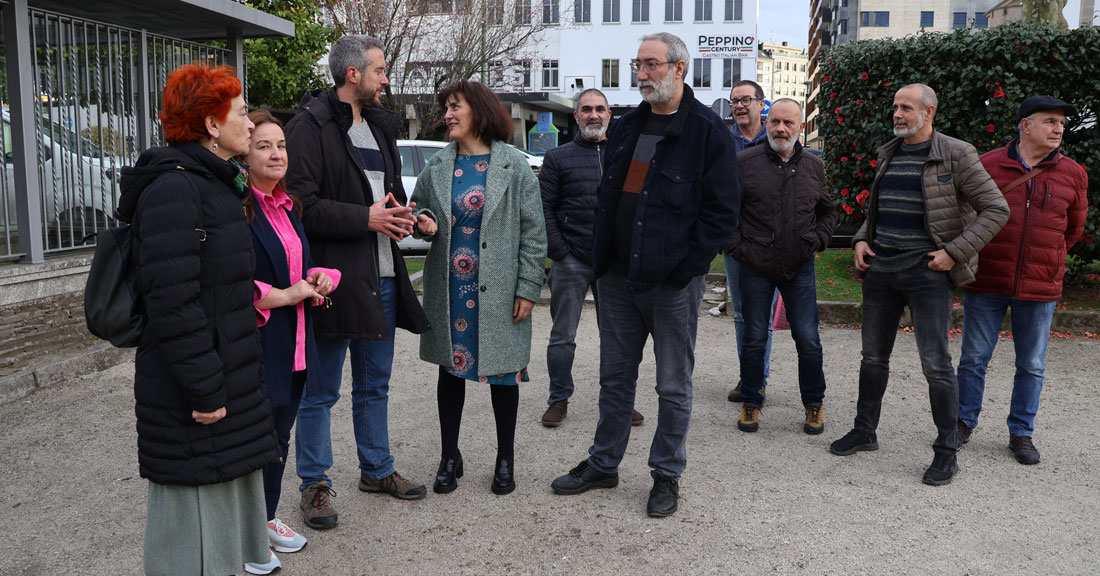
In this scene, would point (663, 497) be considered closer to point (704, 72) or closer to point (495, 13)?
point (495, 13)

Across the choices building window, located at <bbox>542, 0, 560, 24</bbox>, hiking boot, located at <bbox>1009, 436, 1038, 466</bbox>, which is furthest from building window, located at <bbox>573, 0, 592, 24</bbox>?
hiking boot, located at <bbox>1009, 436, 1038, 466</bbox>

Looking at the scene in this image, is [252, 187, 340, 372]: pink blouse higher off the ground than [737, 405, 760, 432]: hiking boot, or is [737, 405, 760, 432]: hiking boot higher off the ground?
[252, 187, 340, 372]: pink blouse

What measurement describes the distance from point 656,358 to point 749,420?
156cm

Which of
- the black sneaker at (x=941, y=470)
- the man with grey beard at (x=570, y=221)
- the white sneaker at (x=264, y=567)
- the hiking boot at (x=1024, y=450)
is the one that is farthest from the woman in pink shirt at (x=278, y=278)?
the hiking boot at (x=1024, y=450)

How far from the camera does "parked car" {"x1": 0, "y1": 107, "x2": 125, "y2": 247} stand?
654 cm

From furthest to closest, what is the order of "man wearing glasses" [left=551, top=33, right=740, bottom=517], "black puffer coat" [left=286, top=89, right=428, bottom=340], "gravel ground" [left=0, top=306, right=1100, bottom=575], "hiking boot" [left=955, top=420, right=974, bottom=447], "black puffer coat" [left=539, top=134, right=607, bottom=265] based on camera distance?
1. "black puffer coat" [left=539, top=134, right=607, bottom=265]
2. "hiking boot" [left=955, top=420, right=974, bottom=447]
3. "man wearing glasses" [left=551, top=33, right=740, bottom=517]
4. "black puffer coat" [left=286, top=89, right=428, bottom=340]
5. "gravel ground" [left=0, top=306, right=1100, bottom=575]

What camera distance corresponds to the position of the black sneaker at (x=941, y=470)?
438cm

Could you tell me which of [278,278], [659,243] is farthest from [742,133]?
[278,278]

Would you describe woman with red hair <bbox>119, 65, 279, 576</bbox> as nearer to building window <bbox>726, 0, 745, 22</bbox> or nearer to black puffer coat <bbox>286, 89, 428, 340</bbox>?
black puffer coat <bbox>286, 89, 428, 340</bbox>

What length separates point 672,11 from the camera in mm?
Result: 45469

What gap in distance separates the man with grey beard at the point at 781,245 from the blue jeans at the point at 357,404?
2.36m

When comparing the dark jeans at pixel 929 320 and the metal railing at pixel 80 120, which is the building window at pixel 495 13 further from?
the dark jeans at pixel 929 320

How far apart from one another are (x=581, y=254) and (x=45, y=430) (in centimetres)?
351

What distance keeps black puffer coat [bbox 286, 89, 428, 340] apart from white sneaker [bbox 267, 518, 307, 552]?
2.76ft
